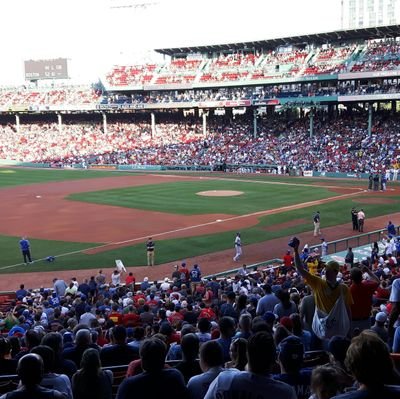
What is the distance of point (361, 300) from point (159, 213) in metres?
29.7

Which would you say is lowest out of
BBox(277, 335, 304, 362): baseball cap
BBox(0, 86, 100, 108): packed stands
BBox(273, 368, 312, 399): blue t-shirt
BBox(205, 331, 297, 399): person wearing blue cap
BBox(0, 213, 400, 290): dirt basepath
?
BBox(0, 213, 400, 290): dirt basepath

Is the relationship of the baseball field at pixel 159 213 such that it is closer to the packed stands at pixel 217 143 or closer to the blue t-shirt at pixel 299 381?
the packed stands at pixel 217 143

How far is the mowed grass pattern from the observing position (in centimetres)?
3853

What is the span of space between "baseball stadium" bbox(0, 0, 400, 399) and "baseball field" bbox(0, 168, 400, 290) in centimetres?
19

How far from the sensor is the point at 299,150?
202 ft

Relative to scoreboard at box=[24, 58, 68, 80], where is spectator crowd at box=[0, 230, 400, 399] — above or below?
below

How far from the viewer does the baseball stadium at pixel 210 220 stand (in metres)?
5.15

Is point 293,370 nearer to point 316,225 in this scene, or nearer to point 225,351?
point 225,351

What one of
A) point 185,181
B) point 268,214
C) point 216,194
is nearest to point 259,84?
point 185,181

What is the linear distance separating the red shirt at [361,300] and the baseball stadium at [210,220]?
2 centimetres

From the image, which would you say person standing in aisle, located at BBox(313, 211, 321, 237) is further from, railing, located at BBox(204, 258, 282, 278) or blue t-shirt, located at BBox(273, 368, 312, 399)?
blue t-shirt, located at BBox(273, 368, 312, 399)

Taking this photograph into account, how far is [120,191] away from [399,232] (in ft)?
87.4

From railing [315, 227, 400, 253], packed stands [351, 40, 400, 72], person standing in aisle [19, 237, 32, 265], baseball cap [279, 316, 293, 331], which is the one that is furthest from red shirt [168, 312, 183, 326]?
packed stands [351, 40, 400, 72]

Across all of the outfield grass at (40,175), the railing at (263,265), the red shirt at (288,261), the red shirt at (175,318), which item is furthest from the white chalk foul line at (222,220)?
the outfield grass at (40,175)
